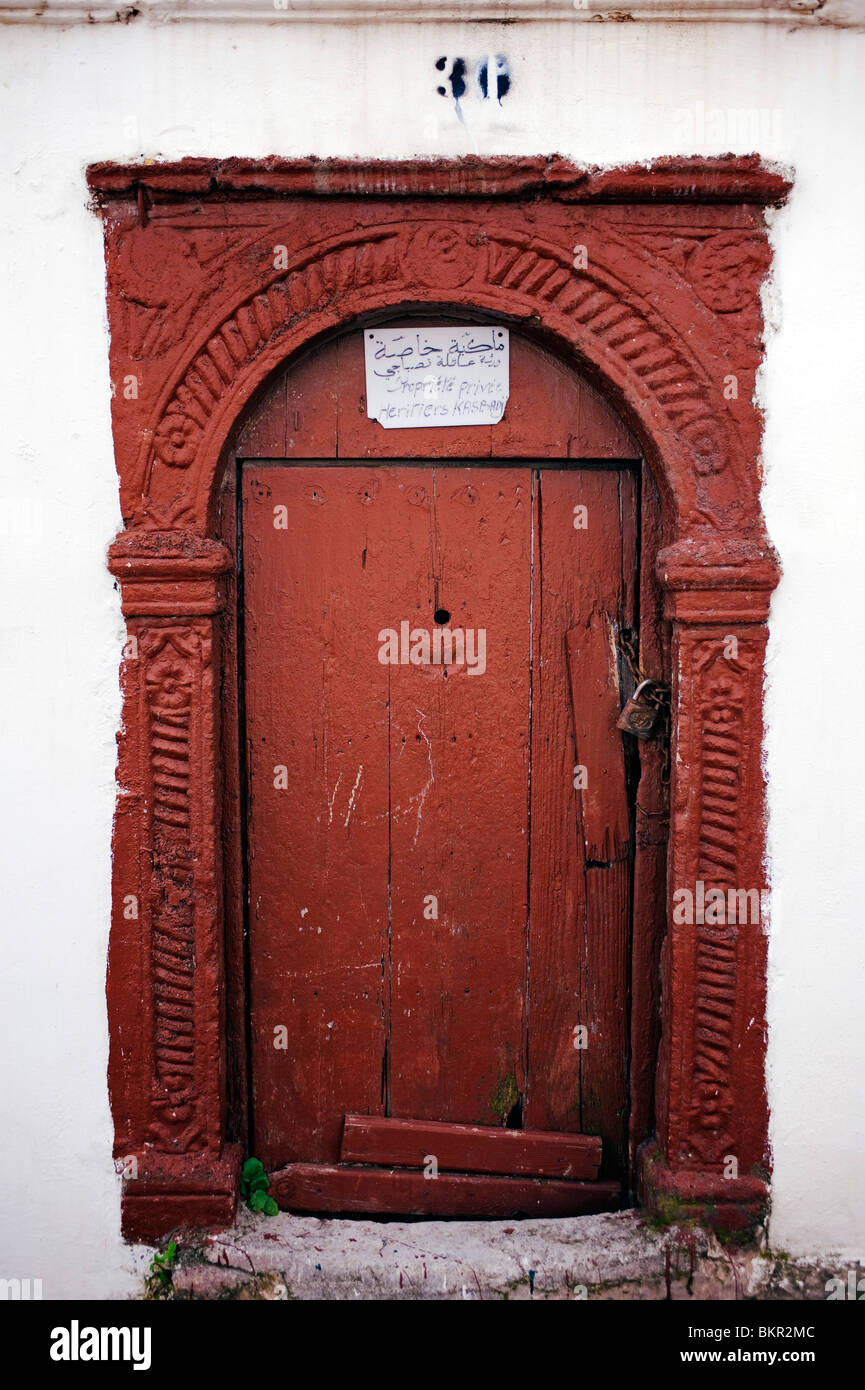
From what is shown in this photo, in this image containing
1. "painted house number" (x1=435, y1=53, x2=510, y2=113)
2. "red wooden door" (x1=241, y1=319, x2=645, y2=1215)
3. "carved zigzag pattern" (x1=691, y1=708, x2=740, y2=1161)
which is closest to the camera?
"painted house number" (x1=435, y1=53, x2=510, y2=113)

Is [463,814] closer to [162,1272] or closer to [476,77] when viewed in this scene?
[162,1272]

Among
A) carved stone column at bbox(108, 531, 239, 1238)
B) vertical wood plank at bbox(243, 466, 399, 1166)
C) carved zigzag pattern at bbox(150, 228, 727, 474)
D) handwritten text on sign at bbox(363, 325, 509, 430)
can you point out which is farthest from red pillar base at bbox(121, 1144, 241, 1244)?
handwritten text on sign at bbox(363, 325, 509, 430)

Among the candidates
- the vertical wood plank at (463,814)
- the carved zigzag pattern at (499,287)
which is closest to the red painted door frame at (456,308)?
the carved zigzag pattern at (499,287)

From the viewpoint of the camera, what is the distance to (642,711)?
2.52m

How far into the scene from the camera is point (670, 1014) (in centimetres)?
247

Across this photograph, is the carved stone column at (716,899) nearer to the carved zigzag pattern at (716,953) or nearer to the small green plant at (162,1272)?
the carved zigzag pattern at (716,953)

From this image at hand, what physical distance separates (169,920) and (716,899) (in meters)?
1.44

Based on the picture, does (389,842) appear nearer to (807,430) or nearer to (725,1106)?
(725,1106)

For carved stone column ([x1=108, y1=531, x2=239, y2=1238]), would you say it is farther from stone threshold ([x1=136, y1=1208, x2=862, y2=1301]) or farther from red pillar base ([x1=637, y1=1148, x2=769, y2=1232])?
red pillar base ([x1=637, y1=1148, x2=769, y2=1232])

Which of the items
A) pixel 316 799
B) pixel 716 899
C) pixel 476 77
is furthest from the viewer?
pixel 316 799

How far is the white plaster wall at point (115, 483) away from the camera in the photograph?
7.64ft

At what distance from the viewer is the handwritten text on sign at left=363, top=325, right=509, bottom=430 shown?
8.18 ft

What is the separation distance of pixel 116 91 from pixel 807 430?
193cm

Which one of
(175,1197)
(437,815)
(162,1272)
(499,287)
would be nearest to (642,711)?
(437,815)
